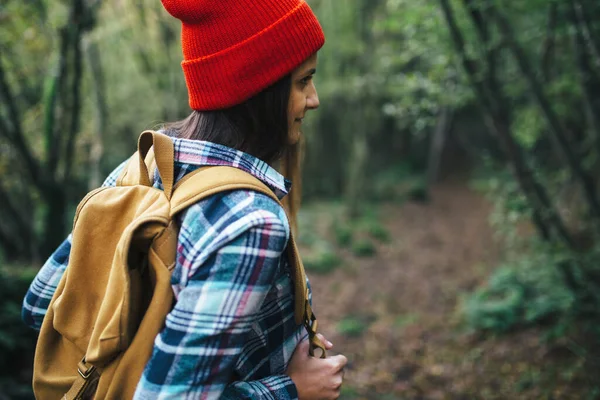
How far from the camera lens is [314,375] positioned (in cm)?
141

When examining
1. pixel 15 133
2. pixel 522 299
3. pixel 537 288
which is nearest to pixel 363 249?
pixel 522 299

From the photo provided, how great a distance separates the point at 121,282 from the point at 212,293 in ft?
0.76

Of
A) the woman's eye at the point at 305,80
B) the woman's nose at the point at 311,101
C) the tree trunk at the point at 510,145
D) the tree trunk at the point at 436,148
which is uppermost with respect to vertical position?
the woman's eye at the point at 305,80

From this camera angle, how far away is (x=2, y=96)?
4254 mm

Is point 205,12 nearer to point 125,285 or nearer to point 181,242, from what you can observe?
point 181,242

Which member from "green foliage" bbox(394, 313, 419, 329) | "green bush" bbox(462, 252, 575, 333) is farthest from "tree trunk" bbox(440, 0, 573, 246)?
"green foliage" bbox(394, 313, 419, 329)

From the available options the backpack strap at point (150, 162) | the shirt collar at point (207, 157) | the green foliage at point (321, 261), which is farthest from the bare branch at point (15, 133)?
the green foliage at point (321, 261)

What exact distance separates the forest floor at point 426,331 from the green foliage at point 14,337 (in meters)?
2.86

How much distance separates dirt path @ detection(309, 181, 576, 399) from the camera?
509 cm

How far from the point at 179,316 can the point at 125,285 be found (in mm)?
152

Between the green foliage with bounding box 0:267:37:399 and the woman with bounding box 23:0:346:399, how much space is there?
2703mm

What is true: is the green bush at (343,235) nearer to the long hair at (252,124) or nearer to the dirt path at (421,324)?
the dirt path at (421,324)

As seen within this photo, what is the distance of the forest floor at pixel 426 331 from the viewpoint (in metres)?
4.88

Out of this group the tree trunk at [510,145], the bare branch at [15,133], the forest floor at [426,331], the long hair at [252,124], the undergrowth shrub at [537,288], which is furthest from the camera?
the forest floor at [426,331]
